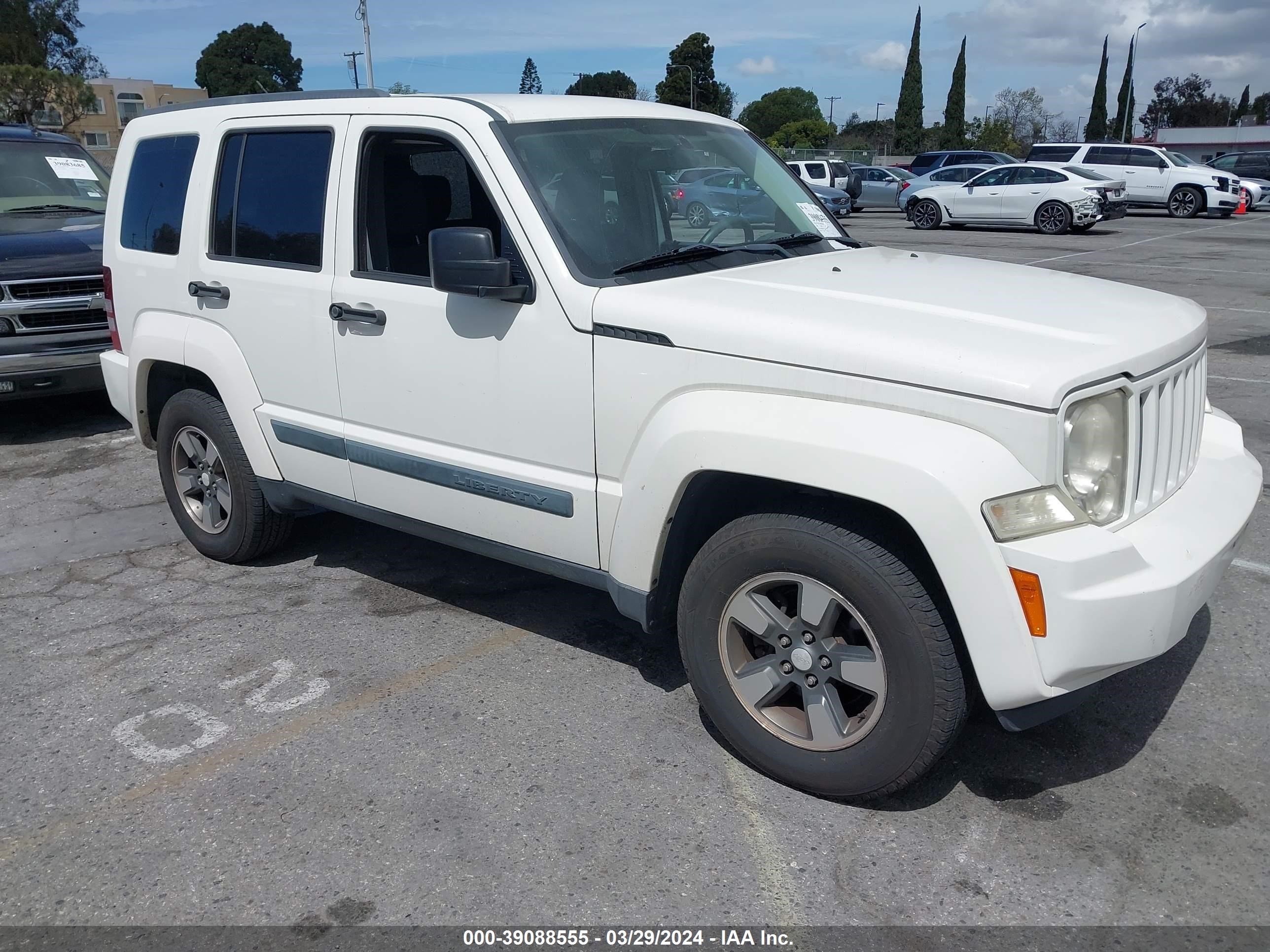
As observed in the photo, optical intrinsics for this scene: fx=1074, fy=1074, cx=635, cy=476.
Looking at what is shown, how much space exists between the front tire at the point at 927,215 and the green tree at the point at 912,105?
5778 cm

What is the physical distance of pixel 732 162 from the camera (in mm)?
4398

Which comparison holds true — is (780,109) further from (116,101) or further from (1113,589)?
(1113,589)

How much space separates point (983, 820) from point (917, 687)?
541 mm

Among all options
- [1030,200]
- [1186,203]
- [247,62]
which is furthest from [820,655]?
[247,62]

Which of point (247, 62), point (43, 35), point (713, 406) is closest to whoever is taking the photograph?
point (713, 406)

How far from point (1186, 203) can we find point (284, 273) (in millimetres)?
27278

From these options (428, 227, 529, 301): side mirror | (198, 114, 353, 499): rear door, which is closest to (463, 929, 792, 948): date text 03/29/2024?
(428, 227, 529, 301): side mirror

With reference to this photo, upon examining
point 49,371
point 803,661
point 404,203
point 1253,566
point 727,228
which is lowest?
point 1253,566

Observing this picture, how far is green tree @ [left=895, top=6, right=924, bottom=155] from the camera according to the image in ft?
261

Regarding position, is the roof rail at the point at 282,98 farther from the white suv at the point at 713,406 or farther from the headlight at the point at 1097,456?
the headlight at the point at 1097,456

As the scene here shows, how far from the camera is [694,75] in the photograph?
90.6 m

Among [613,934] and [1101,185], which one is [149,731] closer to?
[613,934]

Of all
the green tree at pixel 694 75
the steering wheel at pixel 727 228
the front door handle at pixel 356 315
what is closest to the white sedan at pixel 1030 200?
the steering wheel at pixel 727 228

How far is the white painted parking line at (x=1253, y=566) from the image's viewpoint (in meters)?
4.73
